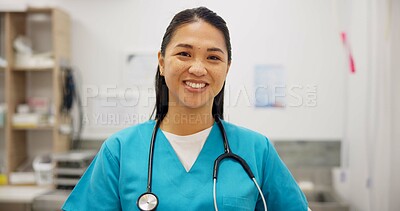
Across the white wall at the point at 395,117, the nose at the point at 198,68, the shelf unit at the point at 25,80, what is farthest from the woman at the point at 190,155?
the shelf unit at the point at 25,80

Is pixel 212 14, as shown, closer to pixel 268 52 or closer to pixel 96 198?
pixel 268 52

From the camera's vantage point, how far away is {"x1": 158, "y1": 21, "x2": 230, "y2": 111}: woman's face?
29.6 inches

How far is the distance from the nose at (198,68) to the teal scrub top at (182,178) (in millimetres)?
194

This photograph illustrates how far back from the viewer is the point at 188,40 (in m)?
0.76

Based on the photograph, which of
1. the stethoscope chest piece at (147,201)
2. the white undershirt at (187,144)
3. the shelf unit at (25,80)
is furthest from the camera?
the shelf unit at (25,80)

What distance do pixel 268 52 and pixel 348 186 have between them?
0.49 meters

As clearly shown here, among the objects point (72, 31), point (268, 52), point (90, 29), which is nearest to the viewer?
point (268, 52)

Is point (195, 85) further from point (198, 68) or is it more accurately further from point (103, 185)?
point (103, 185)

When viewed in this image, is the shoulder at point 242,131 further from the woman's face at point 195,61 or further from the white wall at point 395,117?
the white wall at point 395,117

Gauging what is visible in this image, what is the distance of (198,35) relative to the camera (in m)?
0.76

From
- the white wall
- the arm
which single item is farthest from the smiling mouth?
the white wall

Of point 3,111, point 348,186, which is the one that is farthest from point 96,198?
point 3,111

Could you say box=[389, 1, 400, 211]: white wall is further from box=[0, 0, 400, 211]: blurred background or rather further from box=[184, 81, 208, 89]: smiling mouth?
box=[184, 81, 208, 89]: smiling mouth

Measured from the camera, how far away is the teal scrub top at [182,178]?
775mm
